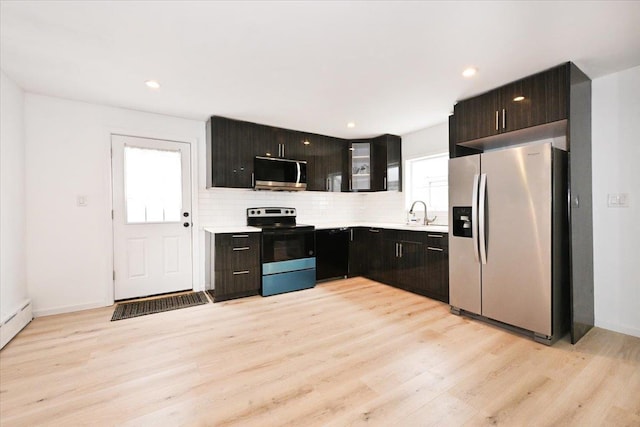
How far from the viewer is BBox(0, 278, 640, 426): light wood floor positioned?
1.55 metres

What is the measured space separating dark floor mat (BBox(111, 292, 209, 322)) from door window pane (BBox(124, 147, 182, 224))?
3.30 feet

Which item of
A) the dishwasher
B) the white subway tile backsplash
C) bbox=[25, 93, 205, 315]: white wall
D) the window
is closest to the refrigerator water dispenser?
the window

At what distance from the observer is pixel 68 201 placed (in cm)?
313

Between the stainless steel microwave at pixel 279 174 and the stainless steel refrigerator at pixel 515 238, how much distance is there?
2.12 m

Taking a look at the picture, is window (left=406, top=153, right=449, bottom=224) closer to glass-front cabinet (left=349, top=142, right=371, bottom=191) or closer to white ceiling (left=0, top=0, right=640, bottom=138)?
glass-front cabinet (left=349, top=142, right=371, bottom=191)

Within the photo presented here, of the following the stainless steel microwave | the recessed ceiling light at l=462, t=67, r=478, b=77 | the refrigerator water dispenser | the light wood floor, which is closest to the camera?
the light wood floor

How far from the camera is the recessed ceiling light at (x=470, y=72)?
7.89 feet

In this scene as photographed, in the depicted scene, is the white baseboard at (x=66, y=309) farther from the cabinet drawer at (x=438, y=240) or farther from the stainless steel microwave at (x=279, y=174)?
the cabinet drawer at (x=438, y=240)

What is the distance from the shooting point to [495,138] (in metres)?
2.87

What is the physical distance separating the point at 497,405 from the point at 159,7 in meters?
3.09

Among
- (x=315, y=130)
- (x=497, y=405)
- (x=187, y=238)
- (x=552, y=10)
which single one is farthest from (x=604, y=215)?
(x=187, y=238)

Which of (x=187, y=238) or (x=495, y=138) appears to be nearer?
(x=495, y=138)

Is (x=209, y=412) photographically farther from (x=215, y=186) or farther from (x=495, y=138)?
(x=495, y=138)

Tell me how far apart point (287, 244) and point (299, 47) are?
2.42 m
